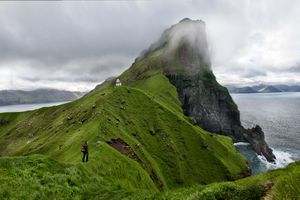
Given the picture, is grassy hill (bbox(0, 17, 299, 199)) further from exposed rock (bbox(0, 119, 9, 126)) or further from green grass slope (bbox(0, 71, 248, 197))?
exposed rock (bbox(0, 119, 9, 126))

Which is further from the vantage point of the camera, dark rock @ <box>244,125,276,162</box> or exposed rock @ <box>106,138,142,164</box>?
dark rock @ <box>244,125,276,162</box>

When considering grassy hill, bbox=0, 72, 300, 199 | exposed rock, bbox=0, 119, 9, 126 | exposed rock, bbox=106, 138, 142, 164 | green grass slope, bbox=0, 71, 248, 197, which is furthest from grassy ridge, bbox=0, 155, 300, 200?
exposed rock, bbox=0, 119, 9, 126

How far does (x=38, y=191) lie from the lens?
22656 millimetres

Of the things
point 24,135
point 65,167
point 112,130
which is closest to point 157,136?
point 112,130

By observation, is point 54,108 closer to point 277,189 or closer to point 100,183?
point 100,183

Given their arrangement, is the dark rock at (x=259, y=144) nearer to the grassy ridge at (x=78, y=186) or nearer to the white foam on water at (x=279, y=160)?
the white foam on water at (x=279, y=160)

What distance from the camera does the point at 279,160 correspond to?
15538cm

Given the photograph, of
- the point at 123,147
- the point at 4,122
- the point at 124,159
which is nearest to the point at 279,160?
the point at 123,147

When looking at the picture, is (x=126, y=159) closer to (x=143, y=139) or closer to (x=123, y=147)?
(x=123, y=147)

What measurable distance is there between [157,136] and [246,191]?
94.3m

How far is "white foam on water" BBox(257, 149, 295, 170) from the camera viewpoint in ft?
476

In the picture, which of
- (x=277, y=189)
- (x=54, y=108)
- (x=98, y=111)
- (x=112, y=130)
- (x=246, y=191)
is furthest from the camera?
(x=54, y=108)

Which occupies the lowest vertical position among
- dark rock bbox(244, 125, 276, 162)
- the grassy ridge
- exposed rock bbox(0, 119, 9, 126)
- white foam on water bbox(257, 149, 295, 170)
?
white foam on water bbox(257, 149, 295, 170)

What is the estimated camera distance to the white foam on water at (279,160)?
476 feet
